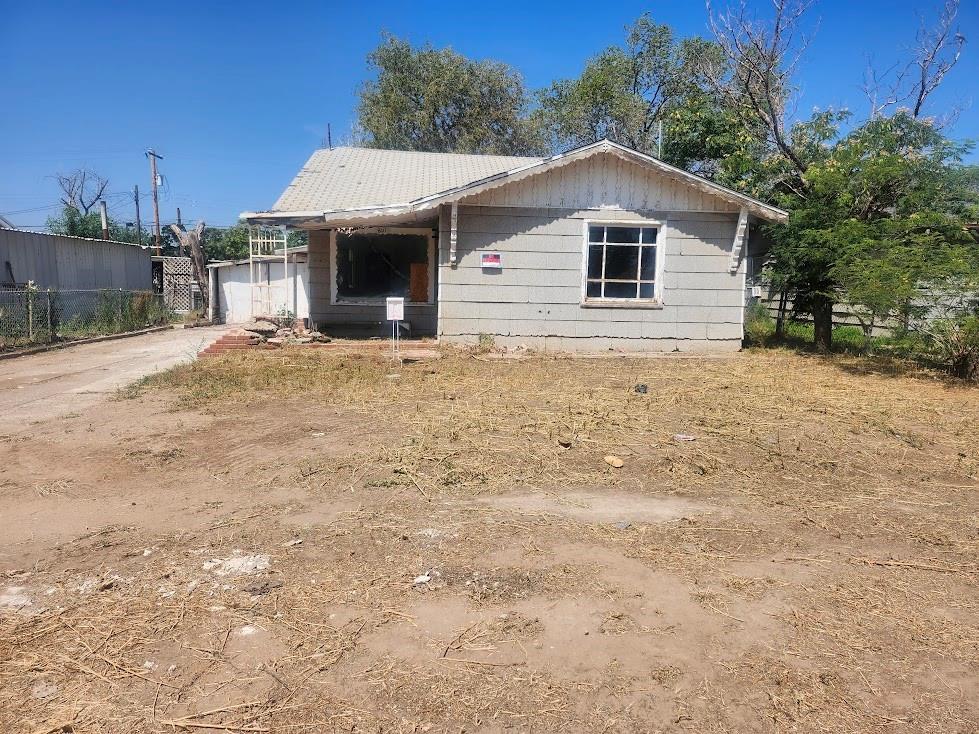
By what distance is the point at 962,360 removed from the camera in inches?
378

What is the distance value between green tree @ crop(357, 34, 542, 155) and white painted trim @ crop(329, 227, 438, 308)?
1798cm

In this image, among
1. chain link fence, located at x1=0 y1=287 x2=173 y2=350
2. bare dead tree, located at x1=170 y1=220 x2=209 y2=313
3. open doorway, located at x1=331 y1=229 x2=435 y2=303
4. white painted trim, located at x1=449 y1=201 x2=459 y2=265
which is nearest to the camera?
white painted trim, located at x1=449 y1=201 x2=459 y2=265

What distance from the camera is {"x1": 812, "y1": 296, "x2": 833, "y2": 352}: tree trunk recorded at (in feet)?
42.1

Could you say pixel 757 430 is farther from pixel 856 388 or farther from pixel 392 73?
pixel 392 73

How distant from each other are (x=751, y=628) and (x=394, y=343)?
9.33 m

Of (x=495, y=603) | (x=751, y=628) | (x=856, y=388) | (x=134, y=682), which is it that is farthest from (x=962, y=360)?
(x=134, y=682)

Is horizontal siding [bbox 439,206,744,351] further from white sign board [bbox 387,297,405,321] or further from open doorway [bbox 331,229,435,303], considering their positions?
open doorway [bbox 331,229,435,303]

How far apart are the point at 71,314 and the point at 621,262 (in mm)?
13660

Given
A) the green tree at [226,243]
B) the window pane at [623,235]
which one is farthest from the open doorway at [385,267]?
the green tree at [226,243]

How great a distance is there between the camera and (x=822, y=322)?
13031 mm

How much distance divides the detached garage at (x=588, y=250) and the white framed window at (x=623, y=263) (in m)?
0.02

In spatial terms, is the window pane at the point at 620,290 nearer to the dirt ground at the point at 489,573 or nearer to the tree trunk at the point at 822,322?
the tree trunk at the point at 822,322

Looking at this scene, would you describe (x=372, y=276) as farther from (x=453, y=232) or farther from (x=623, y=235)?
(x=623, y=235)

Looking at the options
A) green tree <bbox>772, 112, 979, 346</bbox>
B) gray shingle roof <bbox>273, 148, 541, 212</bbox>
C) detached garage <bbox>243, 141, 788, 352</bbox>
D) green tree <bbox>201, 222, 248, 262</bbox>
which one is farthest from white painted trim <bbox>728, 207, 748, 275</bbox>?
green tree <bbox>201, 222, 248, 262</bbox>
